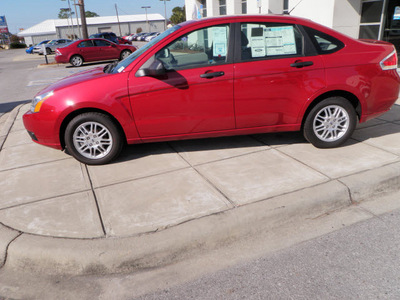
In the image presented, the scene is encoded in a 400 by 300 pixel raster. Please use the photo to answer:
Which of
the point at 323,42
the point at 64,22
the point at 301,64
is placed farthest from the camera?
the point at 64,22

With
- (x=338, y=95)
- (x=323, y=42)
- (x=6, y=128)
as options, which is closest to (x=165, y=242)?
(x=338, y=95)

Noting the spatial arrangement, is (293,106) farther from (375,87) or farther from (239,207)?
(239,207)

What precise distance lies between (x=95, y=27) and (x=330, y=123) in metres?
87.5

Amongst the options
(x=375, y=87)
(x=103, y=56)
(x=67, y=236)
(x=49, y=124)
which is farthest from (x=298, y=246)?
(x=103, y=56)

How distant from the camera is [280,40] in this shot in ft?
14.3

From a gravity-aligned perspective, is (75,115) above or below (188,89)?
below

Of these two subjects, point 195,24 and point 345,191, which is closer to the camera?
point 345,191

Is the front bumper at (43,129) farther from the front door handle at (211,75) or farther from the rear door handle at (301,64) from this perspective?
the rear door handle at (301,64)

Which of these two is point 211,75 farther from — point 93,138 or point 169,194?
point 93,138

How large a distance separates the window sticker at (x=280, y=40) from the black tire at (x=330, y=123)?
79cm

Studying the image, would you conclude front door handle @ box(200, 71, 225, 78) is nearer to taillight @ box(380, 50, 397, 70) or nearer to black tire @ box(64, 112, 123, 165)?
black tire @ box(64, 112, 123, 165)

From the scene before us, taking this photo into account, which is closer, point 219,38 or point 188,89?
point 188,89

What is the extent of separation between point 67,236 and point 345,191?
269cm

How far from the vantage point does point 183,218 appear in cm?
321
